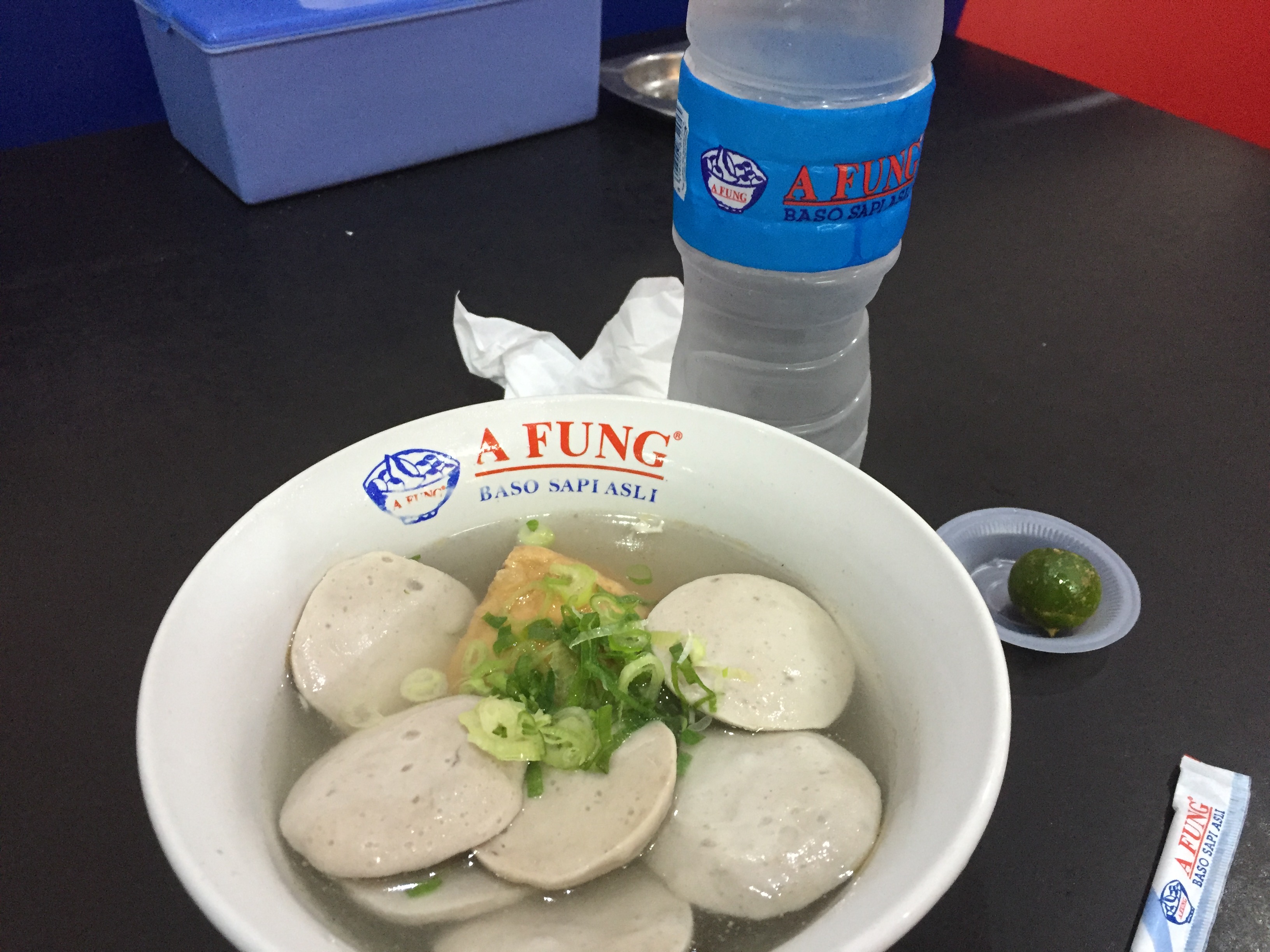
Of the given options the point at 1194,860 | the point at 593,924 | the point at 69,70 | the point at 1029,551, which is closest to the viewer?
the point at 593,924

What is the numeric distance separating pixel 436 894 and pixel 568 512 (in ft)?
1.34

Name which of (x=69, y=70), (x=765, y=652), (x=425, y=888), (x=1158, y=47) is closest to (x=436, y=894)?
(x=425, y=888)

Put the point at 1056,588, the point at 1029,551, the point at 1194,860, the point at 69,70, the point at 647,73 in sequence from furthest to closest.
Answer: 1. the point at 647,73
2. the point at 69,70
3. the point at 1029,551
4. the point at 1056,588
5. the point at 1194,860

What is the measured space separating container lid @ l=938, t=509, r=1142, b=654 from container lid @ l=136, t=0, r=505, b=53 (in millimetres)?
1167

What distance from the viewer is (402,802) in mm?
687

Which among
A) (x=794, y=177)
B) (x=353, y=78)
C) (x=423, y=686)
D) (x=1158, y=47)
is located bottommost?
(x=1158, y=47)

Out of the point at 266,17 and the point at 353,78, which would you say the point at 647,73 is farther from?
the point at 266,17

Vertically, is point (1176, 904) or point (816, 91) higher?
point (816, 91)

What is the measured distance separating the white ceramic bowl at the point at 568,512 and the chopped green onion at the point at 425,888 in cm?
9

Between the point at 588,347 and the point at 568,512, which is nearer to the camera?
the point at 568,512

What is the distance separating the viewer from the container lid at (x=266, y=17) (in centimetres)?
137

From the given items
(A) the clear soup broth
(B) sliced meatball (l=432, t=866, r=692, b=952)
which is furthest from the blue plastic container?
(B) sliced meatball (l=432, t=866, r=692, b=952)

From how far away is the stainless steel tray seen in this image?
1922mm

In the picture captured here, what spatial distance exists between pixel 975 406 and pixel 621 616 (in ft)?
2.44
